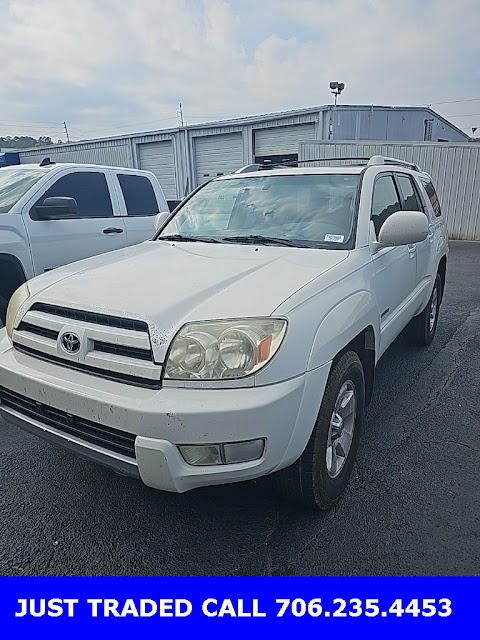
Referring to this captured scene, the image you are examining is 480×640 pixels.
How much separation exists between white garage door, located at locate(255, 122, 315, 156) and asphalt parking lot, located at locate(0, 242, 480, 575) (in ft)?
54.1

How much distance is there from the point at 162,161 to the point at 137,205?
1791cm

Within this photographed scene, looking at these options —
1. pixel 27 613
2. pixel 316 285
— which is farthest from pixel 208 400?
pixel 27 613

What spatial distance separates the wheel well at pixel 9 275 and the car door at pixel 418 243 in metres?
3.74

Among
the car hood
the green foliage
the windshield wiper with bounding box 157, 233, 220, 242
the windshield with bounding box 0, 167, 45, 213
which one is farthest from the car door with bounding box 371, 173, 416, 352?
the green foliage

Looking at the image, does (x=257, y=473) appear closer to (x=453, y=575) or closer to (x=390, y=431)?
(x=453, y=575)

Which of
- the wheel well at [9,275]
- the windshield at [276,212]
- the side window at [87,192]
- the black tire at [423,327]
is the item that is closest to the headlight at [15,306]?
the windshield at [276,212]

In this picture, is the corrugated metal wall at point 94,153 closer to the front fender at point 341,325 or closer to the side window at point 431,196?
the side window at point 431,196

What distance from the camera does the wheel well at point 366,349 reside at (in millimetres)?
2711

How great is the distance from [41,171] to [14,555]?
4.43 metres

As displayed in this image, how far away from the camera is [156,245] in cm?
345

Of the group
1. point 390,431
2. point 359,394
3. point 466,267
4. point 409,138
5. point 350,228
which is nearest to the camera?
point 359,394

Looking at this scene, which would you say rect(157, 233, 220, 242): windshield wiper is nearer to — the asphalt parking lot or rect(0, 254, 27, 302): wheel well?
the asphalt parking lot

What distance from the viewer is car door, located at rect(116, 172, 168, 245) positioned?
20.0 feet

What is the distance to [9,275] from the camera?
15.8 feet
